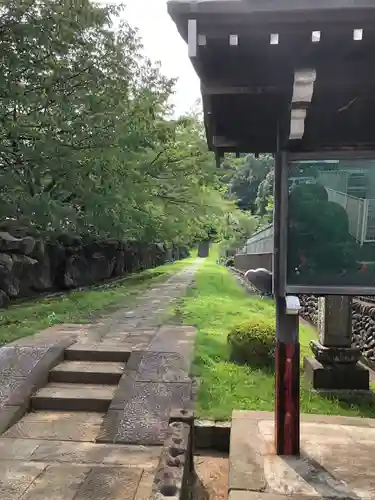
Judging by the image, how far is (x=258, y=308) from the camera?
12562 millimetres

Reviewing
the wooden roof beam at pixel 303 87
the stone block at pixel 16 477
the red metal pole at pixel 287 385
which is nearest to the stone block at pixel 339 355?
the red metal pole at pixel 287 385

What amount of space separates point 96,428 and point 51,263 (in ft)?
36.7

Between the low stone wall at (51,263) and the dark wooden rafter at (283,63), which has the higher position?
the dark wooden rafter at (283,63)

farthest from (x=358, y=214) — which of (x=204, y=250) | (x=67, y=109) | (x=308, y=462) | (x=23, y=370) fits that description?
(x=204, y=250)

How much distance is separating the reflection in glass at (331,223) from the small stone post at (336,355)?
9.89ft

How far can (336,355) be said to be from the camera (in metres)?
6.71

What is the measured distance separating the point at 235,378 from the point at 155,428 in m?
1.81

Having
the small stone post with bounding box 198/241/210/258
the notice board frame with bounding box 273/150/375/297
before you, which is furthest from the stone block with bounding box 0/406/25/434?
the small stone post with bounding box 198/241/210/258

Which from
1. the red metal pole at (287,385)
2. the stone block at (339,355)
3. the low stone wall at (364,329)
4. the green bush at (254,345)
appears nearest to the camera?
the red metal pole at (287,385)

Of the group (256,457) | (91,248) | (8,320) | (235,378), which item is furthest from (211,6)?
(91,248)

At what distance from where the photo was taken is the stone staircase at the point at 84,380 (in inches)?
212

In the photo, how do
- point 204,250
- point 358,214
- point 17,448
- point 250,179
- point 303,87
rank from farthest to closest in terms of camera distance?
point 204,250 → point 250,179 → point 17,448 → point 358,214 → point 303,87

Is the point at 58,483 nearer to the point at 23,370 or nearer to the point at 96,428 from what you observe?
the point at 96,428

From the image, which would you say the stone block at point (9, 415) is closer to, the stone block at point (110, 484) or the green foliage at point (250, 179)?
the stone block at point (110, 484)
